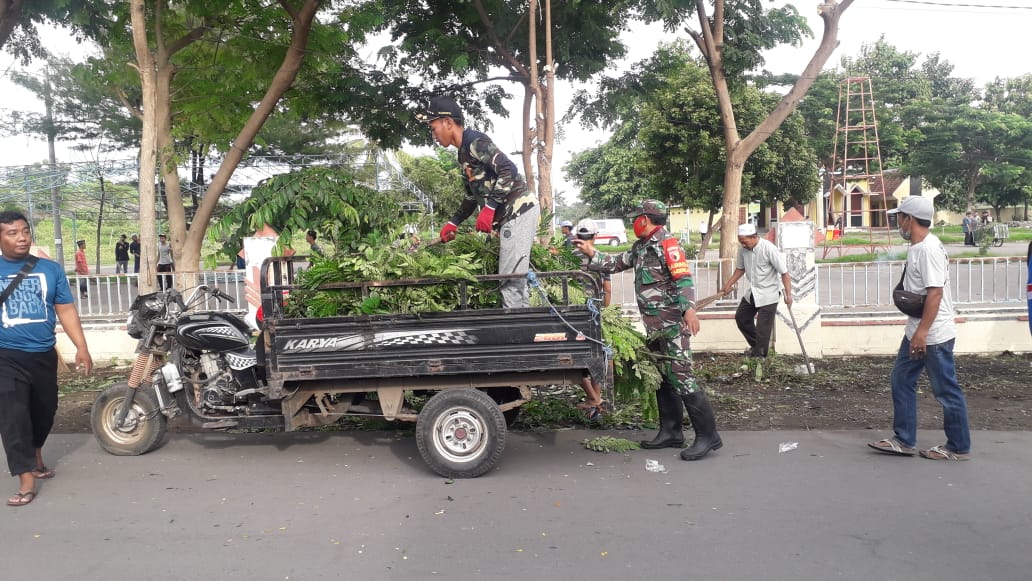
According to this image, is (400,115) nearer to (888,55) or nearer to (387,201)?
(387,201)

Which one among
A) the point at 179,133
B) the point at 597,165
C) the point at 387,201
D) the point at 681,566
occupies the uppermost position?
the point at 597,165

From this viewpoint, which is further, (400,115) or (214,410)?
(400,115)

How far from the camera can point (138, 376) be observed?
5352 mm

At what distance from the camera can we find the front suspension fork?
210 inches

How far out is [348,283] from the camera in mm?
4953

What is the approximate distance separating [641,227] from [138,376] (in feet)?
12.4

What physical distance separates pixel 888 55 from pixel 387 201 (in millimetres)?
45991

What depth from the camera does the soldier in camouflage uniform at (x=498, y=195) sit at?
201 inches

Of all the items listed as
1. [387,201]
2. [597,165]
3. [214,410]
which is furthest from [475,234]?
[597,165]

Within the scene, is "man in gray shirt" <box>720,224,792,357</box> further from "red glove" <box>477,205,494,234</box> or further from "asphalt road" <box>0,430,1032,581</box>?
"red glove" <box>477,205,494,234</box>

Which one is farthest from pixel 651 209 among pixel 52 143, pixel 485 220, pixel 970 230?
pixel 970 230

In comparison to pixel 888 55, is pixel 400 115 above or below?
below

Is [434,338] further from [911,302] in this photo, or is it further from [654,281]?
[911,302]

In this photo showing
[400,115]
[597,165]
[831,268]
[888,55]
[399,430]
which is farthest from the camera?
[597,165]
